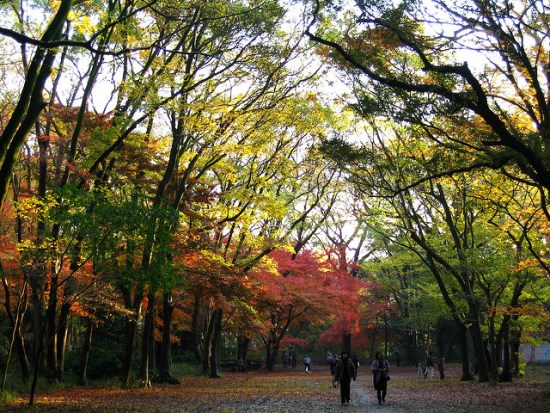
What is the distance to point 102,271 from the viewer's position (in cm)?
1188

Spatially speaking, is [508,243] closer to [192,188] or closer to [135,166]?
[192,188]

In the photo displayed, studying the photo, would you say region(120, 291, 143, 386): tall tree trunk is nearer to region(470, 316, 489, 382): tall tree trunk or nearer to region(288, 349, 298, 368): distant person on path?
region(470, 316, 489, 382): tall tree trunk

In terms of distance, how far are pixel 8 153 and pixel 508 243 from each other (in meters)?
17.2

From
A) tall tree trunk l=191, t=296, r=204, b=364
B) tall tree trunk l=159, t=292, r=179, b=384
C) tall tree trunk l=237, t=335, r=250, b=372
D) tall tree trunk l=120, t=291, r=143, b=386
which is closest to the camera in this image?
tall tree trunk l=120, t=291, r=143, b=386

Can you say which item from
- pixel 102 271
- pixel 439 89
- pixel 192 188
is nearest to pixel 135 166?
pixel 192 188

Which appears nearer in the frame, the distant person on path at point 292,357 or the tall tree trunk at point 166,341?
the tall tree trunk at point 166,341

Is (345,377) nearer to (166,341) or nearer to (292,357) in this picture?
(166,341)

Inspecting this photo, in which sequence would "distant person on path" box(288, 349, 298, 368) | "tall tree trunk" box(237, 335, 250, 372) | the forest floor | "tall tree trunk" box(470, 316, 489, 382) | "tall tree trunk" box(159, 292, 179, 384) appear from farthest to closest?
"distant person on path" box(288, 349, 298, 368), "tall tree trunk" box(237, 335, 250, 372), "tall tree trunk" box(470, 316, 489, 382), "tall tree trunk" box(159, 292, 179, 384), the forest floor

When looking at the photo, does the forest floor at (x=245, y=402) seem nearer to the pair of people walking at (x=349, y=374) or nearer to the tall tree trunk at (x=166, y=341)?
the pair of people walking at (x=349, y=374)

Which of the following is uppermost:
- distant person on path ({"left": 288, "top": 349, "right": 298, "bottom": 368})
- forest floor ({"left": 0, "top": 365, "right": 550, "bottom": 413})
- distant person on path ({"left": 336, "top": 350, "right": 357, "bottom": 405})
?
distant person on path ({"left": 336, "top": 350, "right": 357, "bottom": 405})

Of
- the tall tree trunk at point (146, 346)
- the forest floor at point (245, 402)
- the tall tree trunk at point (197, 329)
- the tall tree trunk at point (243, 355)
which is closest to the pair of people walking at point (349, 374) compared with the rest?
the forest floor at point (245, 402)

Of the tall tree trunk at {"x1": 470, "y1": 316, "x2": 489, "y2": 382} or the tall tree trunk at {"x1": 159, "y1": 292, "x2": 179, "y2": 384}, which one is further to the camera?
the tall tree trunk at {"x1": 470, "y1": 316, "x2": 489, "y2": 382}

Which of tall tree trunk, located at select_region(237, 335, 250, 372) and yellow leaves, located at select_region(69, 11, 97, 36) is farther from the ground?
yellow leaves, located at select_region(69, 11, 97, 36)

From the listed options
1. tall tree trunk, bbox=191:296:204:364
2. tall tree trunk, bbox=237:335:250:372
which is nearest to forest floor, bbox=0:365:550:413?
tall tree trunk, bbox=191:296:204:364
